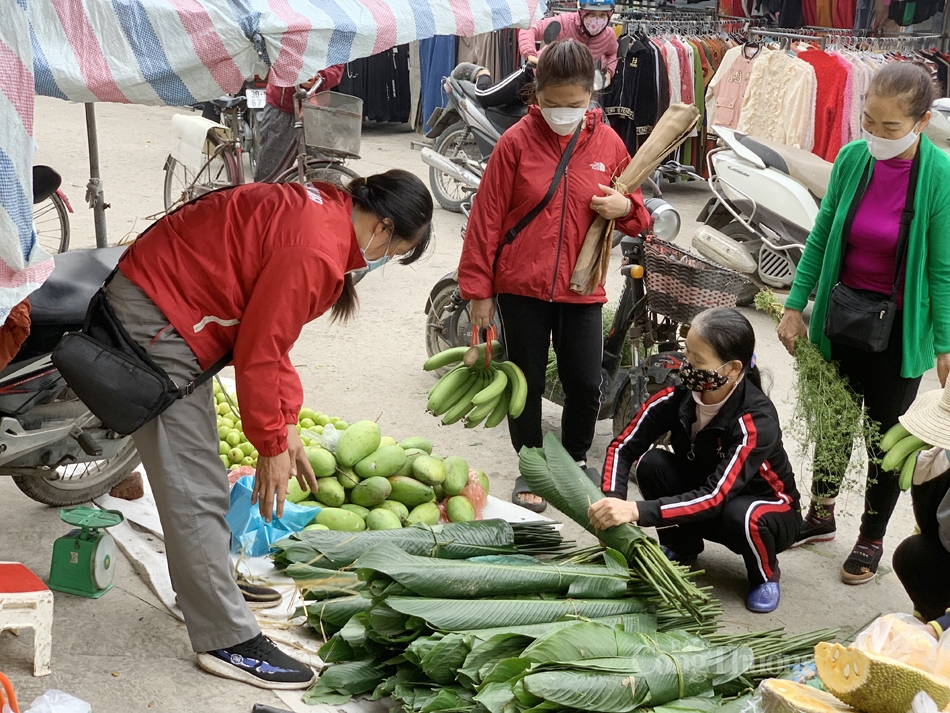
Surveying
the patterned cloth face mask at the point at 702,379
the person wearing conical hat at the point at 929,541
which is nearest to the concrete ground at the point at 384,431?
the person wearing conical hat at the point at 929,541

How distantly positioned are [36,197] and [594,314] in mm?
2581

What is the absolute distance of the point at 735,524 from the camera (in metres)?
3.60

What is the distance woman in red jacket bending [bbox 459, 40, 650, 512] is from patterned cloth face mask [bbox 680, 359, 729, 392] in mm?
642

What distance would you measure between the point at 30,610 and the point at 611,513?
1.81 m

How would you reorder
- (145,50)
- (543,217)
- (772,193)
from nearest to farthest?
(145,50), (543,217), (772,193)

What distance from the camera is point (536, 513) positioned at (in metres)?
4.33

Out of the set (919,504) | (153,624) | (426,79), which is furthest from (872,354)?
(426,79)

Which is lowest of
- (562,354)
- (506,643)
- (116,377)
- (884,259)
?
(506,643)

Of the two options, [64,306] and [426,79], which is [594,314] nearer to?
[64,306]

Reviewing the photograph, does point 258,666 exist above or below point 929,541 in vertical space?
below

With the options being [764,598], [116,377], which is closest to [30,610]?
[116,377]

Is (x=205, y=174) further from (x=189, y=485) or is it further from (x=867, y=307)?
(x=867, y=307)

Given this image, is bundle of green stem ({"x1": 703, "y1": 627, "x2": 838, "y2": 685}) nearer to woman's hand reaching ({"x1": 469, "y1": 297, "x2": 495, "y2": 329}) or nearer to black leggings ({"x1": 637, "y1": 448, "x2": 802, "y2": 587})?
black leggings ({"x1": 637, "y1": 448, "x2": 802, "y2": 587})

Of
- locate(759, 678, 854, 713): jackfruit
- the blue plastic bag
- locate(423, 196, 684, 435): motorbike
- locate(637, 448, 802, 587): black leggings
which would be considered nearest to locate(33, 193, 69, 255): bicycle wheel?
locate(423, 196, 684, 435): motorbike
